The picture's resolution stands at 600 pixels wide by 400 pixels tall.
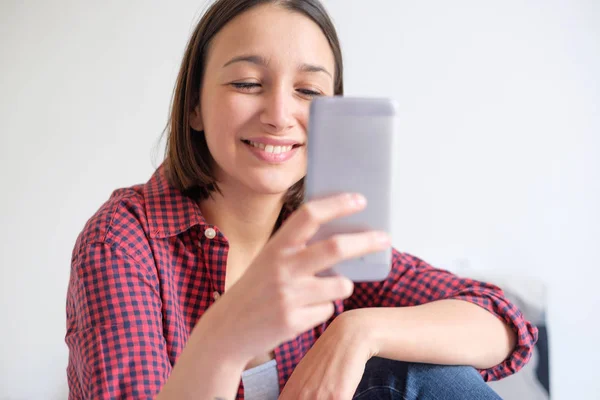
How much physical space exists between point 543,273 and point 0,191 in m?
1.71

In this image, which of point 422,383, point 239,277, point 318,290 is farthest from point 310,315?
point 422,383

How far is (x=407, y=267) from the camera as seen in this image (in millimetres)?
1104

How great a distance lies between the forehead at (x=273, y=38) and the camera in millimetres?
887

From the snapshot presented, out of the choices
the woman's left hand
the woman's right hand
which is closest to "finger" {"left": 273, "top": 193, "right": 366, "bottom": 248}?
the woman's right hand

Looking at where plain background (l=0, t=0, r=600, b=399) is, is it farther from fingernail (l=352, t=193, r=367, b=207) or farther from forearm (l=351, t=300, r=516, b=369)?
fingernail (l=352, t=193, r=367, b=207)

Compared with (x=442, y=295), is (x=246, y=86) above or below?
above

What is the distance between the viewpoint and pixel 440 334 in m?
0.90

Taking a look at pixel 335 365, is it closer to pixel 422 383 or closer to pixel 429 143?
pixel 422 383

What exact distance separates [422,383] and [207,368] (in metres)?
0.45

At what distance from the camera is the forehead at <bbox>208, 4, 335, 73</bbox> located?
89cm

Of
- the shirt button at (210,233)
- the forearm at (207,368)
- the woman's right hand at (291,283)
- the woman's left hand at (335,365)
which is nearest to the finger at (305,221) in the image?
the woman's right hand at (291,283)

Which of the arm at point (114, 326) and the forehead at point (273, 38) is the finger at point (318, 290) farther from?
the forehead at point (273, 38)

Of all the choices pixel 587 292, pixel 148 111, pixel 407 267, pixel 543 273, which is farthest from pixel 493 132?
pixel 148 111

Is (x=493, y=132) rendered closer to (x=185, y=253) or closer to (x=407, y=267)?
(x=407, y=267)
